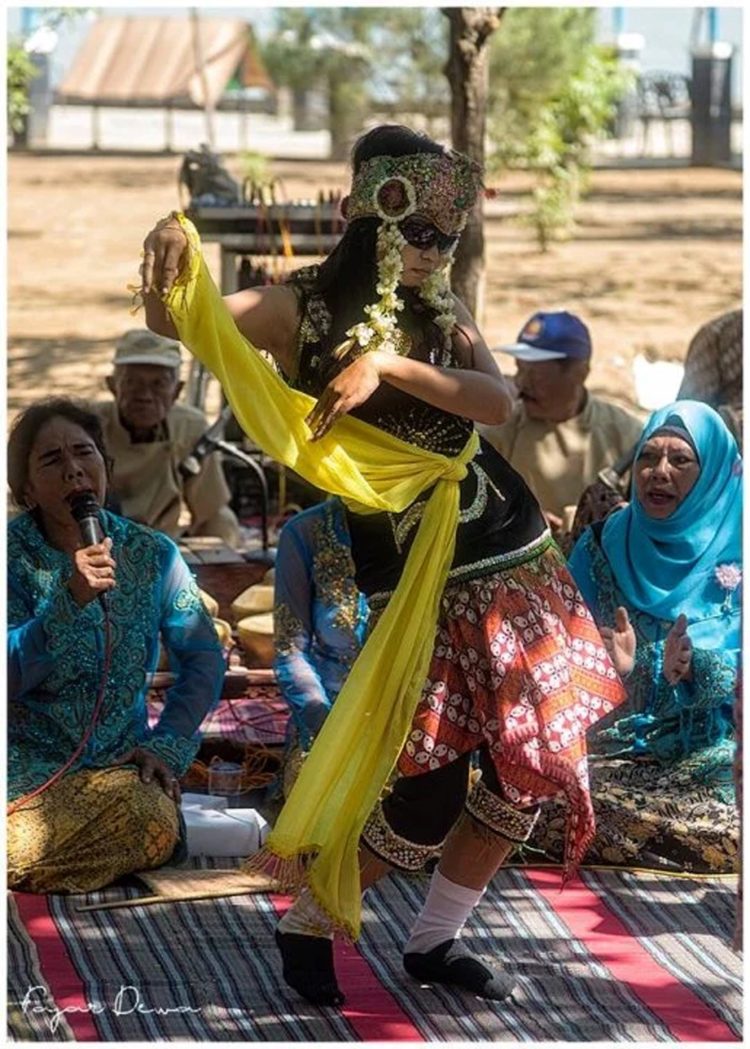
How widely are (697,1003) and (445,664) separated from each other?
2.80ft

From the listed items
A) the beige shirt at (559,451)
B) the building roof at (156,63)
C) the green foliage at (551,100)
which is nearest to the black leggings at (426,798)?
the beige shirt at (559,451)

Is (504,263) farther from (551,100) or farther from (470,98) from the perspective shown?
(470,98)

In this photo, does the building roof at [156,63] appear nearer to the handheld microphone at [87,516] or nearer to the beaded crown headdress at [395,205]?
the handheld microphone at [87,516]

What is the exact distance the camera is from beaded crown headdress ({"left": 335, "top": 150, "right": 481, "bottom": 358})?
12.0ft

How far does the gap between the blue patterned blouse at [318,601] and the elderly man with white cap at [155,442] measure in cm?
175

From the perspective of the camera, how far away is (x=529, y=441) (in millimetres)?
6809

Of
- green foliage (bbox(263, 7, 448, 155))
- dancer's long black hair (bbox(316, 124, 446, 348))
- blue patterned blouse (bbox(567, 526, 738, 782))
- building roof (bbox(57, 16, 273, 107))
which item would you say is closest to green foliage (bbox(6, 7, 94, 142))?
blue patterned blouse (bbox(567, 526, 738, 782))

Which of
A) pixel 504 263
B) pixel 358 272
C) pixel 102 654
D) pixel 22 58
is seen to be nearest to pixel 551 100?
pixel 504 263

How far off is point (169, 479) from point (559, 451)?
1.36 meters

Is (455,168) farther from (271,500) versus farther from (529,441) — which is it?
(271,500)

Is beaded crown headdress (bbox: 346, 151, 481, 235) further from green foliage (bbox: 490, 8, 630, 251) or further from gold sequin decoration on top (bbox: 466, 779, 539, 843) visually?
green foliage (bbox: 490, 8, 630, 251)

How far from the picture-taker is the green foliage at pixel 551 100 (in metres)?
17.9

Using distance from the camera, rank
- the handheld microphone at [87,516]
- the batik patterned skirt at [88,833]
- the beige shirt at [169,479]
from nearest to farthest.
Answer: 1. the handheld microphone at [87,516]
2. the batik patterned skirt at [88,833]
3. the beige shirt at [169,479]

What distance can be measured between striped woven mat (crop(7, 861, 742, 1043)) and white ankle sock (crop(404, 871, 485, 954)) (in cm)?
11
